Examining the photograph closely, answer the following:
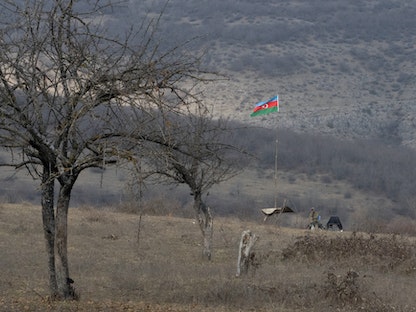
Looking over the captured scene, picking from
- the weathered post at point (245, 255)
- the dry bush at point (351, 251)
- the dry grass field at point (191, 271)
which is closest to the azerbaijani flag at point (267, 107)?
the dry grass field at point (191, 271)

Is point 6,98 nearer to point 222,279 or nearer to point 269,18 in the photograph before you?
point 222,279

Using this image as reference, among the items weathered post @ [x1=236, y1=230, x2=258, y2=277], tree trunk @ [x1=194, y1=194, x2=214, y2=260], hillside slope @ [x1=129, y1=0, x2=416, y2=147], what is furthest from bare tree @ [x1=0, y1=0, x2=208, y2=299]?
hillside slope @ [x1=129, y1=0, x2=416, y2=147]

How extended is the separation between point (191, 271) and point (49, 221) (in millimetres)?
7227

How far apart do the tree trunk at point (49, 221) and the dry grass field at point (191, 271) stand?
317mm

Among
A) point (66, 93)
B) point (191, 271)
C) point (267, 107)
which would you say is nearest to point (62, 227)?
point (66, 93)

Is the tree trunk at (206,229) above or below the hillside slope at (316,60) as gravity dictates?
below

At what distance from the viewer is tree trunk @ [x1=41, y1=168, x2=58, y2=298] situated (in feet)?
39.5

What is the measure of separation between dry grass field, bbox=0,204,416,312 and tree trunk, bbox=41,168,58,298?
0.32 meters

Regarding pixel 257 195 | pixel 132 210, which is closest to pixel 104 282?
pixel 132 210

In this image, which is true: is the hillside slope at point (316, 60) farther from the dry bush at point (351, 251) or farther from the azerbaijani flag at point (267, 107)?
the dry bush at point (351, 251)

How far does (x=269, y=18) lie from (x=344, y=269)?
100969 millimetres

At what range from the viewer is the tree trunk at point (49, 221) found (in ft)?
39.5

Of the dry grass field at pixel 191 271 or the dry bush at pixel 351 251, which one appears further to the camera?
the dry bush at pixel 351 251

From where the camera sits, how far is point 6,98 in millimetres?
11195
